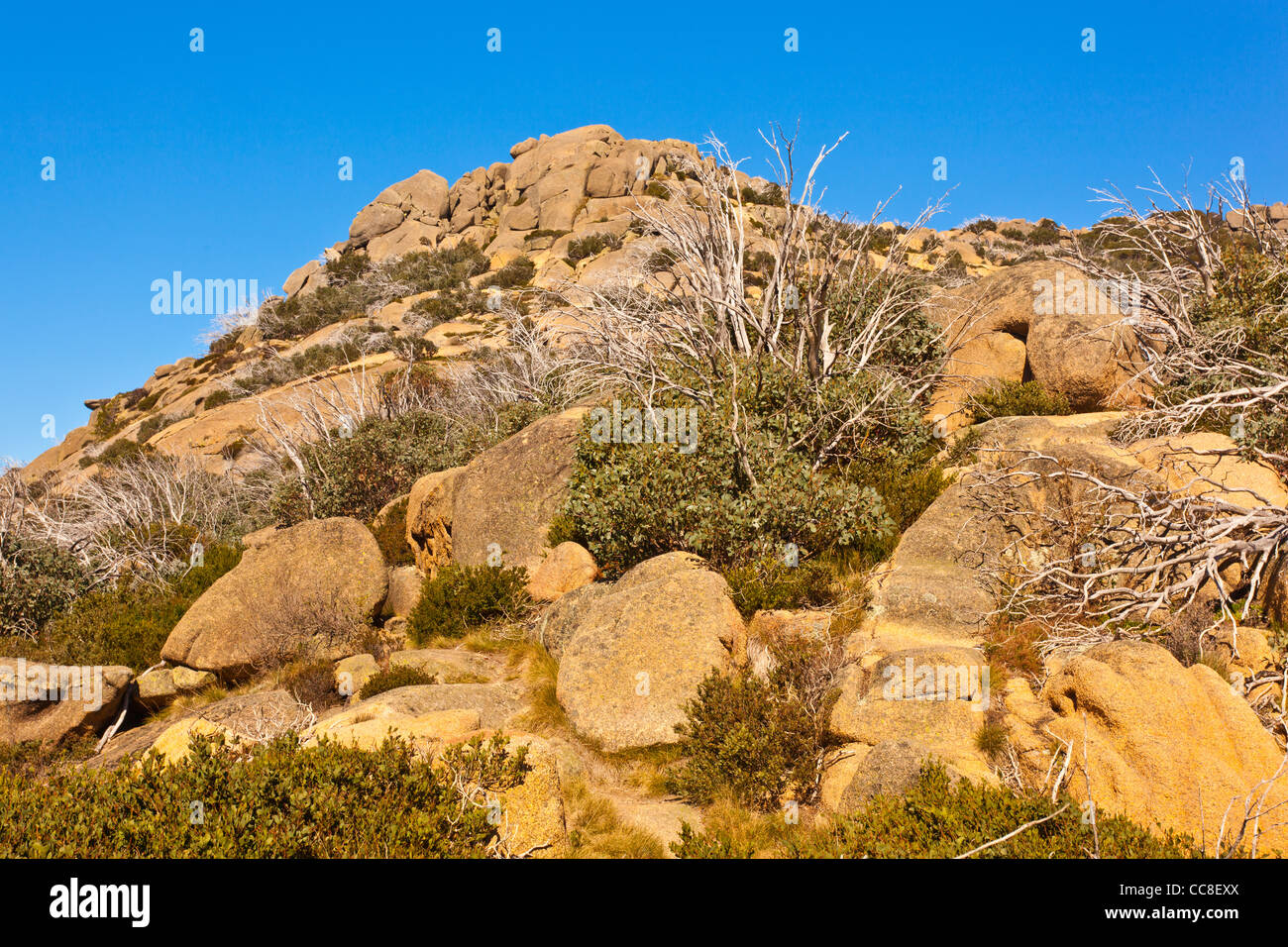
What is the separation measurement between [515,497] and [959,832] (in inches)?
340

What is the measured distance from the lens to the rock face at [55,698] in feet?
30.6

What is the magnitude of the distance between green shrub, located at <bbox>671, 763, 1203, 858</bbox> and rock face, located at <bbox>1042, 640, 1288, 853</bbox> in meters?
0.25

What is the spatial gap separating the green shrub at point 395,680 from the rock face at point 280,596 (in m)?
2.48

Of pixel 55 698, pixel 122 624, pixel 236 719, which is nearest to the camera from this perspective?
pixel 236 719

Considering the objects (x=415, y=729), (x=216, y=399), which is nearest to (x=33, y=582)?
(x=415, y=729)

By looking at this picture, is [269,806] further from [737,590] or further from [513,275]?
[513,275]

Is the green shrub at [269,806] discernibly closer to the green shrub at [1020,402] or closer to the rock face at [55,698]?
the rock face at [55,698]

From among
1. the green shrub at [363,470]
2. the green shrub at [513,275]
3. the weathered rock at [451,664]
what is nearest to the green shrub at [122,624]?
the green shrub at [363,470]

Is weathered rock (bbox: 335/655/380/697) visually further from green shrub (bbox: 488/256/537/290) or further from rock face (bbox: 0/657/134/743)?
green shrub (bbox: 488/256/537/290)

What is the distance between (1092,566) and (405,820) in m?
6.98

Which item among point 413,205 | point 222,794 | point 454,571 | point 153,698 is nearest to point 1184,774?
point 222,794

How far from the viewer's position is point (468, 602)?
11.0m

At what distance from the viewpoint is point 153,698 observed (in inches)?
419

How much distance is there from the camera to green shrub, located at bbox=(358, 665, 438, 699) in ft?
29.2
